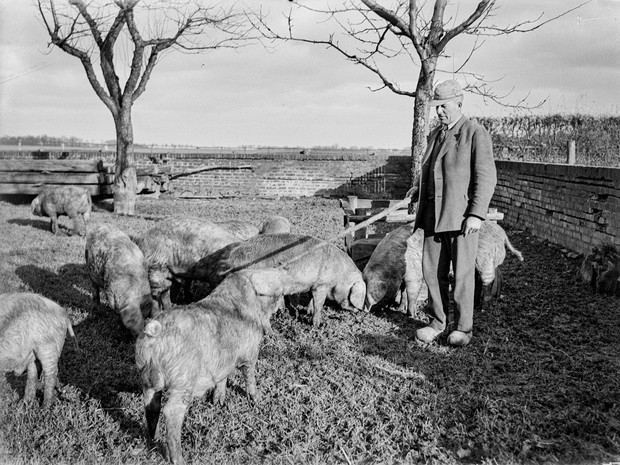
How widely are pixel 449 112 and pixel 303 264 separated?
7.34ft

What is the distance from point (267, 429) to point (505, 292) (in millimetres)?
4779

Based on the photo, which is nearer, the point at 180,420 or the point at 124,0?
the point at 180,420

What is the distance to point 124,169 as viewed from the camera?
16031 millimetres

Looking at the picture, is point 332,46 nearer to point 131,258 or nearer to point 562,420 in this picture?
point 131,258

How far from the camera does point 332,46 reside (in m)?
10.2

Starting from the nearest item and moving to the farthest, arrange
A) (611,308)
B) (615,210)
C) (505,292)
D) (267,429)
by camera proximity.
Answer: (267,429) → (611,308) → (505,292) → (615,210)

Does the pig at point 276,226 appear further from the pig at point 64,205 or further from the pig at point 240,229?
the pig at point 64,205

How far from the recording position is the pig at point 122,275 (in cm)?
573

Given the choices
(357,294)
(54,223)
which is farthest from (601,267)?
(54,223)

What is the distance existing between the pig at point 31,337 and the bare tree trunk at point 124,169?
466 inches

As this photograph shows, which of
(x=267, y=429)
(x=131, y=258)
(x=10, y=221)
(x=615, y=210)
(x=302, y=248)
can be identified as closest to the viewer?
(x=267, y=429)

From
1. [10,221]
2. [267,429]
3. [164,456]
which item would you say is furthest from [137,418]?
[10,221]

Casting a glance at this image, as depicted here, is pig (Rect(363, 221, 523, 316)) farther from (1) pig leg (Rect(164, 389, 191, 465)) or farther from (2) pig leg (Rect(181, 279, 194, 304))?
(1) pig leg (Rect(164, 389, 191, 465))

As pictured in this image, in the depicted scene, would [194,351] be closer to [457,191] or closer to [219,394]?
[219,394]
